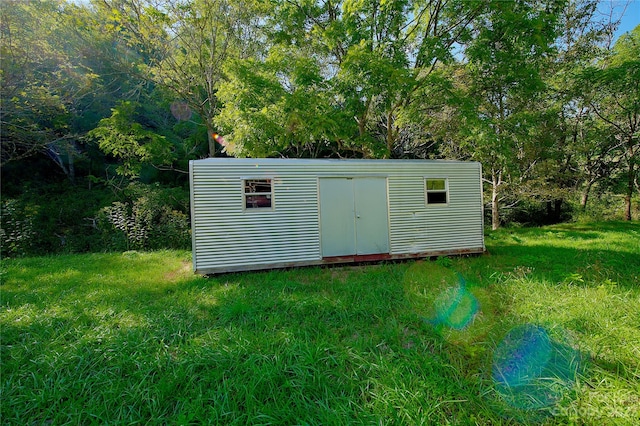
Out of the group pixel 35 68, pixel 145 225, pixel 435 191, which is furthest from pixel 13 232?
pixel 435 191

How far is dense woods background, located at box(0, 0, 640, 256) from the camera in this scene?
7.40 metres

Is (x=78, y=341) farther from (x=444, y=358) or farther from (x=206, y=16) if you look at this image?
(x=206, y=16)

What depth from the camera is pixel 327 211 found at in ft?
19.4

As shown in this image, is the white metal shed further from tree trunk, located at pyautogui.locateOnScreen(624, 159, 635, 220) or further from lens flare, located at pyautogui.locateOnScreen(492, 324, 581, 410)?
tree trunk, located at pyautogui.locateOnScreen(624, 159, 635, 220)

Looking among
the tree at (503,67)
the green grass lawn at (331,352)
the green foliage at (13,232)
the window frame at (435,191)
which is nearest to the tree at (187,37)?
the green foliage at (13,232)

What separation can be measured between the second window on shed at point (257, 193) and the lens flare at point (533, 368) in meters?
4.30

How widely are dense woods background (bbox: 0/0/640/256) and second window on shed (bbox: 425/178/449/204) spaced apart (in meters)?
1.53

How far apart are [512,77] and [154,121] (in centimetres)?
1479

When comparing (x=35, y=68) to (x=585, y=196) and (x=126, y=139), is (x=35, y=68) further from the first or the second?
(x=585, y=196)

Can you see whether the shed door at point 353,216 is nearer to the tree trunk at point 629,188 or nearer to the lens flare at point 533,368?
the lens flare at point 533,368

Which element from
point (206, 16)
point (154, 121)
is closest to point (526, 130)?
point (206, 16)

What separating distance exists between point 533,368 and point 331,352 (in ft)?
5.10

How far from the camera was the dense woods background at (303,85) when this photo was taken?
24.3 feet

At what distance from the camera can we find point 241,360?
2420 mm
